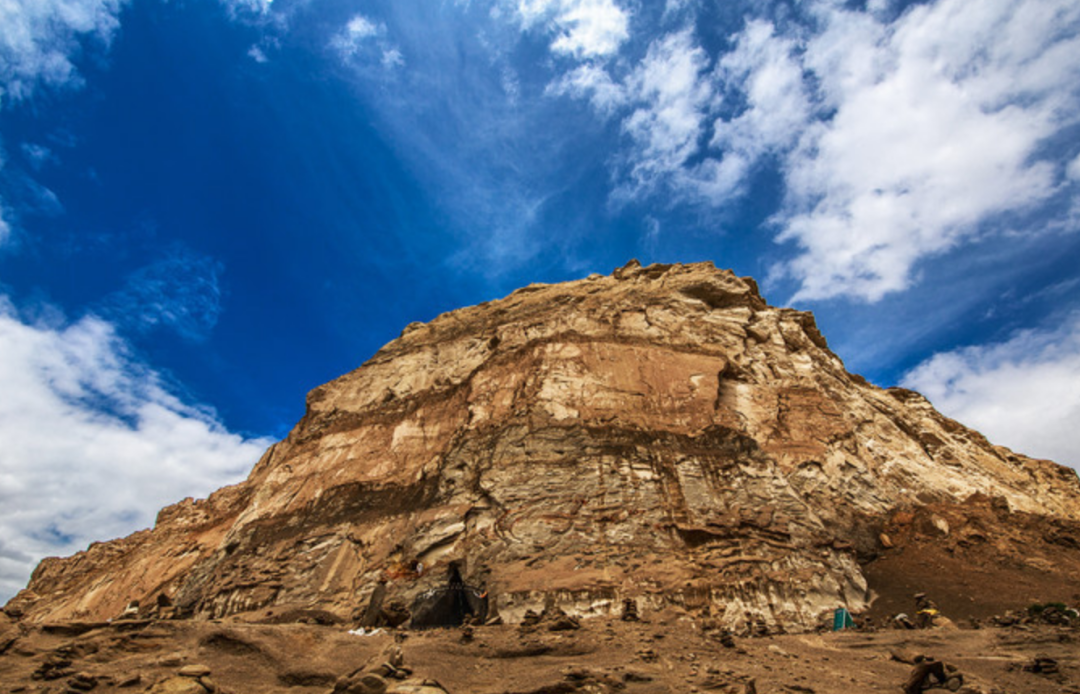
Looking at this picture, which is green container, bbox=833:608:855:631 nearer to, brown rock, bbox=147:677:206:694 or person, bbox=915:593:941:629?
person, bbox=915:593:941:629

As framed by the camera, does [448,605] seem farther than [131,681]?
Yes

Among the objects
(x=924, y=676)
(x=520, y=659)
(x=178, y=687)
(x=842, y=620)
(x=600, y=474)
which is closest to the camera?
(x=178, y=687)

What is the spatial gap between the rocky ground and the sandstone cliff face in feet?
8.41

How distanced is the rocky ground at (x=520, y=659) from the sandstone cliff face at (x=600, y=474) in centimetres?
256

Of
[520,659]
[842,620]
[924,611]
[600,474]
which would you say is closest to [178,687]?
[520,659]

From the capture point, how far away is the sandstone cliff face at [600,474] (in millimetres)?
14102

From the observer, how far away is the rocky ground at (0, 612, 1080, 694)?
23.6 feet

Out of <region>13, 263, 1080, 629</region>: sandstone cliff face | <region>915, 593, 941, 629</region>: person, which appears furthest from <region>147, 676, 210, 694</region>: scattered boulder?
<region>915, 593, 941, 629</region>: person

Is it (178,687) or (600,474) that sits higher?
(600,474)

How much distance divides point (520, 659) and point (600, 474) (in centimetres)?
760

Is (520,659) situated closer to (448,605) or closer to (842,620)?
(448,605)

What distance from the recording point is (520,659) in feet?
31.0

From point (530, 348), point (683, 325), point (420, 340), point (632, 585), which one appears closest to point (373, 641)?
point (632, 585)

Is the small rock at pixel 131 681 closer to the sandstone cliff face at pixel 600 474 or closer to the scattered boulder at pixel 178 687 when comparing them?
the scattered boulder at pixel 178 687
